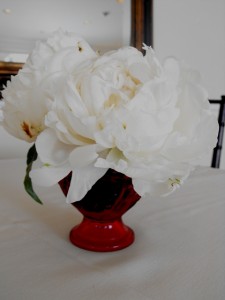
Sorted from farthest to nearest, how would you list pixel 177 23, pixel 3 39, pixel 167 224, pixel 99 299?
pixel 177 23
pixel 3 39
pixel 167 224
pixel 99 299

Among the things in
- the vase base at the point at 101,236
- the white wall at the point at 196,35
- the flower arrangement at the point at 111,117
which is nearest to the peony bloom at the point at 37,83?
the flower arrangement at the point at 111,117

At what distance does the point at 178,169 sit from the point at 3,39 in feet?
3.87

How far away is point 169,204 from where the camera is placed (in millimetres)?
553

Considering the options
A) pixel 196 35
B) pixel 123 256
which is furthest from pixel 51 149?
pixel 196 35

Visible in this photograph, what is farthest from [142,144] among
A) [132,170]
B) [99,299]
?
[99,299]

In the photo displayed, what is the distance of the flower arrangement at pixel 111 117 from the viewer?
0.30 meters

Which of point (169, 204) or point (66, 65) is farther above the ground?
point (66, 65)

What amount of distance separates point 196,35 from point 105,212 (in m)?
1.75

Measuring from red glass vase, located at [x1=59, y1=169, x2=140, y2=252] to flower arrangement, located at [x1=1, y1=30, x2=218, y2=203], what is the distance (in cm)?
4

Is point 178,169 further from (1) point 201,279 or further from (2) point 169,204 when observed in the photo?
(2) point 169,204

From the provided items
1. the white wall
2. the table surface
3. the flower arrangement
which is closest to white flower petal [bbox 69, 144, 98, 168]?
the flower arrangement

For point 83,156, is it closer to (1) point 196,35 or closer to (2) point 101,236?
(2) point 101,236

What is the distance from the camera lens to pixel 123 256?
0.37 meters

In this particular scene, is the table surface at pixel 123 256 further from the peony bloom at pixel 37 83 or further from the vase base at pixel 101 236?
the peony bloom at pixel 37 83
